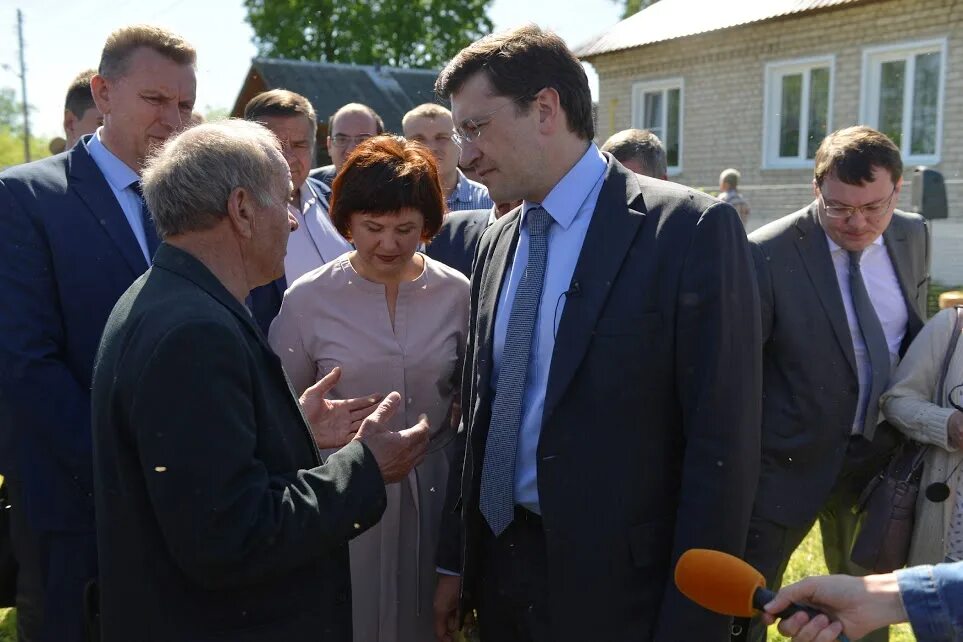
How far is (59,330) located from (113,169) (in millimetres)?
615

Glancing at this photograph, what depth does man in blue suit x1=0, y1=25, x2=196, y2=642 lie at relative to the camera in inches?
104

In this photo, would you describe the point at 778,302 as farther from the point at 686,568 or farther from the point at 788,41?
the point at 788,41

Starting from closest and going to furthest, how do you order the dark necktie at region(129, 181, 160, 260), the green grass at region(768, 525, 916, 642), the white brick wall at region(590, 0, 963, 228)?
the dark necktie at region(129, 181, 160, 260) → the green grass at region(768, 525, 916, 642) → the white brick wall at region(590, 0, 963, 228)

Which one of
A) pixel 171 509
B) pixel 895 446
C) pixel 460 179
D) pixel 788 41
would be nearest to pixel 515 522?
pixel 171 509

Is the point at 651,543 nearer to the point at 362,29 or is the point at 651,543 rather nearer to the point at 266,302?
the point at 266,302

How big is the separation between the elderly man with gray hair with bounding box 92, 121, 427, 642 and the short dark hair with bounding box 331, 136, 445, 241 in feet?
3.21

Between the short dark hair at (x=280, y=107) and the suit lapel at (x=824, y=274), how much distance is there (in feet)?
8.50

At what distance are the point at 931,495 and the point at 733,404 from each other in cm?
155

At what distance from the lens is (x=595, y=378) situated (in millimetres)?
2150

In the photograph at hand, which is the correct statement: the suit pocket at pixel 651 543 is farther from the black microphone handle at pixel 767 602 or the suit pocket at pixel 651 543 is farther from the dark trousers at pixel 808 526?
the dark trousers at pixel 808 526

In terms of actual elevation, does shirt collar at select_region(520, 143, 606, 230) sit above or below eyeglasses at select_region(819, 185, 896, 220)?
above

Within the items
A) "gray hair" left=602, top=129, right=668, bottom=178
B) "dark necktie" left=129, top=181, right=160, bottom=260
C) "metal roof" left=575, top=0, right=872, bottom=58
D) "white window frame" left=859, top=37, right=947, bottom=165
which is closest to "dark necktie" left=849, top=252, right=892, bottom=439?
"gray hair" left=602, top=129, right=668, bottom=178

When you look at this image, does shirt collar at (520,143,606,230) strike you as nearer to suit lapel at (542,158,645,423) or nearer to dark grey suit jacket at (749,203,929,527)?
suit lapel at (542,158,645,423)

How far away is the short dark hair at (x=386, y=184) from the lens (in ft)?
10.5
